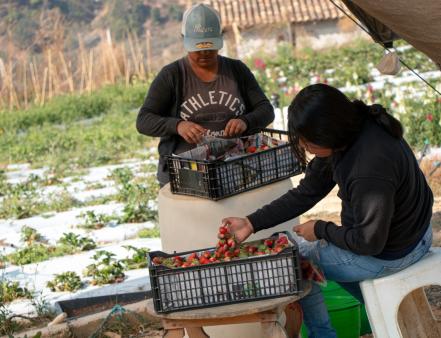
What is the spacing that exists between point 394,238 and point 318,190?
18.0 inches

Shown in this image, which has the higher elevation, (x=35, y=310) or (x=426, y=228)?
(x=426, y=228)

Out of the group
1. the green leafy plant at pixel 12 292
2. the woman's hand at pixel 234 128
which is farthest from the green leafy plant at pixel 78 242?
the woman's hand at pixel 234 128

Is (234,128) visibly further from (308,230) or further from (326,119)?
(326,119)

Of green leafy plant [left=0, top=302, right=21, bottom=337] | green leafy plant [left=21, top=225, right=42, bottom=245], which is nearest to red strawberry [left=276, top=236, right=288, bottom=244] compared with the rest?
green leafy plant [left=0, top=302, right=21, bottom=337]

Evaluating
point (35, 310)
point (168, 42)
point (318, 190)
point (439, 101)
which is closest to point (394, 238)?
point (318, 190)

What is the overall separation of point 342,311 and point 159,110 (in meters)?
1.43

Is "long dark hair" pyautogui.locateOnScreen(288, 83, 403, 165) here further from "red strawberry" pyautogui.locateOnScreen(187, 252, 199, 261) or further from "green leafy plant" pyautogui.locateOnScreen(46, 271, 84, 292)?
"green leafy plant" pyautogui.locateOnScreen(46, 271, 84, 292)

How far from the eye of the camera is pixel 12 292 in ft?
20.9

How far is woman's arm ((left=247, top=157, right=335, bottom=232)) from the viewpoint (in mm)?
3945

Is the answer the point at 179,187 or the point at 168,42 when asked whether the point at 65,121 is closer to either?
the point at 179,187

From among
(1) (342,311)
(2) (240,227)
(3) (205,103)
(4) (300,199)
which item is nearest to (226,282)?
(2) (240,227)

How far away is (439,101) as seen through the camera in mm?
9383

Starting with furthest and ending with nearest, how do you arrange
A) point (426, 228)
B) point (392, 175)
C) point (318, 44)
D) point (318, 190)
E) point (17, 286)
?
point (318, 44), point (17, 286), point (318, 190), point (426, 228), point (392, 175)

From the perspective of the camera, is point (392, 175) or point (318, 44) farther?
point (318, 44)
